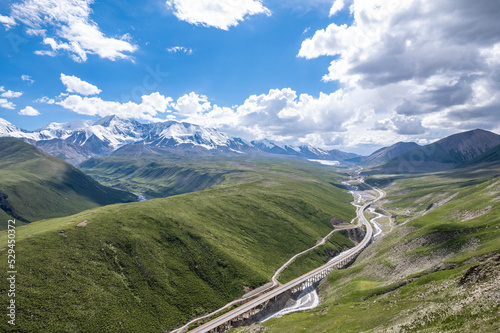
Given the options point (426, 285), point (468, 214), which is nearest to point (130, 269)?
point (426, 285)

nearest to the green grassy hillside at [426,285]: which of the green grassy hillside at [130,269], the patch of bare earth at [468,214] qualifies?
the patch of bare earth at [468,214]

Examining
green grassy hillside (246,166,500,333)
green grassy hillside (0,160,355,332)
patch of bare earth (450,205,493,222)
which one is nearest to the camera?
green grassy hillside (246,166,500,333)

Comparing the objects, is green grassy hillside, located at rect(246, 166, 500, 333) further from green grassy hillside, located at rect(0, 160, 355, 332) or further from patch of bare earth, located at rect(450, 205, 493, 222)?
green grassy hillside, located at rect(0, 160, 355, 332)

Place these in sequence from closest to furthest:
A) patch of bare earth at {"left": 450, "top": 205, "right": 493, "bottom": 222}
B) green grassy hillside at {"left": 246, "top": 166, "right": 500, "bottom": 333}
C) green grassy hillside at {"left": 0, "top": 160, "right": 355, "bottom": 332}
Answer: green grassy hillside at {"left": 246, "top": 166, "right": 500, "bottom": 333}, green grassy hillside at {"left": 0, "top": 160, "right": 355, "bottom": 332}, patch of bare earth at {"left": 450, "top": 205, "right": 493, "bottom": 222}

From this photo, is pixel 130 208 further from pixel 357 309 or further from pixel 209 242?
pixel 357 309

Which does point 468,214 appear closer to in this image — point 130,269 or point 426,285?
point 426,285

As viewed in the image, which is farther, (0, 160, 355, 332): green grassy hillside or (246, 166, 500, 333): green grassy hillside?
(0, 160, 355, 332): green grassy hillside

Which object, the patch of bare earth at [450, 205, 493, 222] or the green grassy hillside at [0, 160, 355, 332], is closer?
the green grassy hillside at [0, 160, 355, 332]

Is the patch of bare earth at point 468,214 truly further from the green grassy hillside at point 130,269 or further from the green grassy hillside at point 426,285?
the green grassy hillside at point 130,269

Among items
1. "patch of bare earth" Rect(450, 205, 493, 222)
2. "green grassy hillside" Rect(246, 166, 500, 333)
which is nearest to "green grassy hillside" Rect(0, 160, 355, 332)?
"green grassy hillside" Rect(246, 166, 500, 333)
